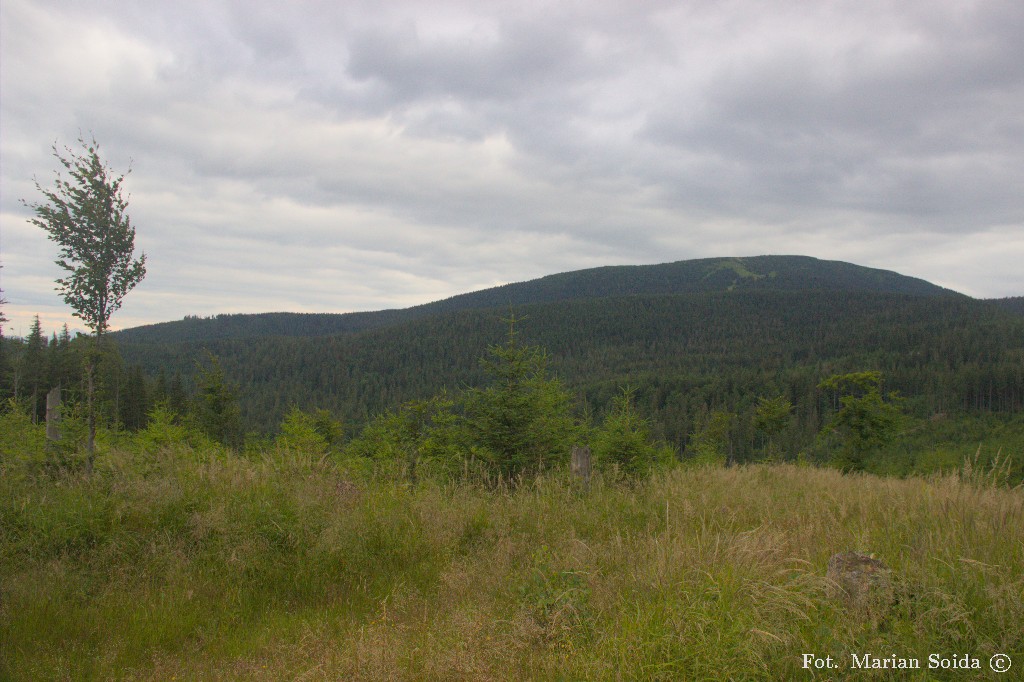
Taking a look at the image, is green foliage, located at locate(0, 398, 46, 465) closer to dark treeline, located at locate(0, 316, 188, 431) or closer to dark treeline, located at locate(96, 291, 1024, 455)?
dark treeline, located at locate(0, 316, 188, 431)

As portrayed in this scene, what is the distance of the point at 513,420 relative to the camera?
10.7 metres

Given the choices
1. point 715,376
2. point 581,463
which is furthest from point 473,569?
point 715,376

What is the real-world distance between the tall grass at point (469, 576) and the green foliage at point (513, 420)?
3439 mm

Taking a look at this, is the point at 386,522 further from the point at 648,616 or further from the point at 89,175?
the point at 89,175

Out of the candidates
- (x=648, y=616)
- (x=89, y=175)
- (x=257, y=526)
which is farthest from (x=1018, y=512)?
(x=89, y=175)

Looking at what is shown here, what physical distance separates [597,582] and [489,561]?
134cm

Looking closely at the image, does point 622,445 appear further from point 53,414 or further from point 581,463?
point 53,414

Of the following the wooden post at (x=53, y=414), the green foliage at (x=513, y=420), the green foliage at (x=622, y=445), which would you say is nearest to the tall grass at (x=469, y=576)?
the wooden post at (x=53, y=414)

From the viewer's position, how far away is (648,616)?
3.36m

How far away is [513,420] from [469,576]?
19.5 ft

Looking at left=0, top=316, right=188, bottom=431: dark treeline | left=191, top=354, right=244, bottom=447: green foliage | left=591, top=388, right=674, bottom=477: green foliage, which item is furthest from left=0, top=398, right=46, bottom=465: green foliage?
left=0, top=316, right=188, bottom=431: dark treeline

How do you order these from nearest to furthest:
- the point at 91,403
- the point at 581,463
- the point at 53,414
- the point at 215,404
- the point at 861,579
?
the point at 861,579, the point at 91,403, the point at 581,463, the point at 53,414, the point at 215,404

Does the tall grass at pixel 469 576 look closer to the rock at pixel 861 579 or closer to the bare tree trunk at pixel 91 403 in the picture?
the rock at pixel 861 579

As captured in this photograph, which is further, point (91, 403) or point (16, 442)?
point (16, 442)
